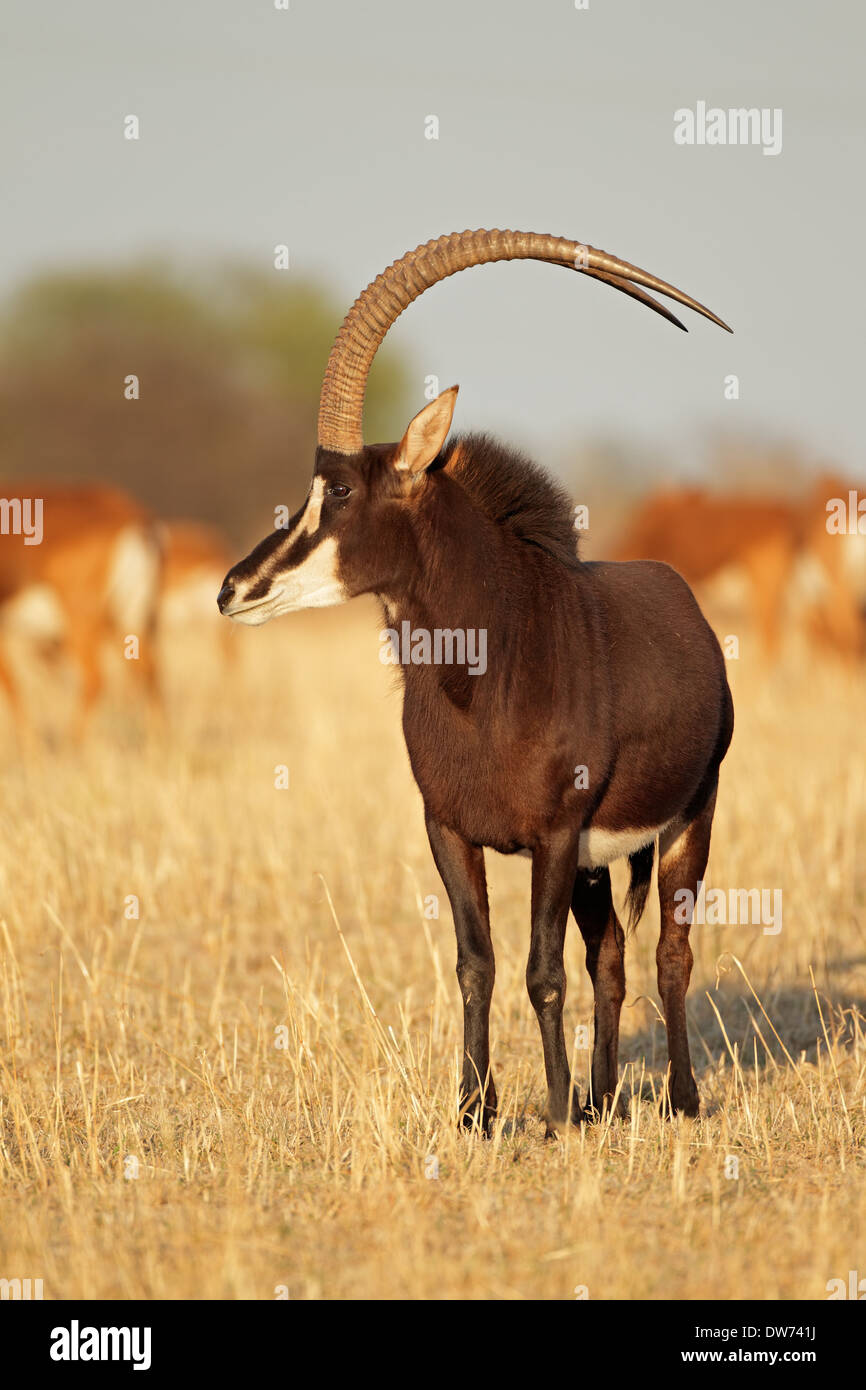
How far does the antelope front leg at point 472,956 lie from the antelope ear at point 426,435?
1105mm

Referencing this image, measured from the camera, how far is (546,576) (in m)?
4.87

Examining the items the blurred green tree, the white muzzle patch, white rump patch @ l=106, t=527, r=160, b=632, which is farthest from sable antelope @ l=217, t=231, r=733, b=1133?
the blurred green tree

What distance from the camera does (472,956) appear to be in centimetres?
490

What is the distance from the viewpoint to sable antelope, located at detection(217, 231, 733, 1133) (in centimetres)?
462

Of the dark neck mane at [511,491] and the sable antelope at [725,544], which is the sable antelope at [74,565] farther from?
the dark neck mane at [511,491]

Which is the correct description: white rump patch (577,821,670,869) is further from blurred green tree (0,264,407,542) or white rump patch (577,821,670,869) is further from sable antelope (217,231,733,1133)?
blurred green tree (0,264,407,542)

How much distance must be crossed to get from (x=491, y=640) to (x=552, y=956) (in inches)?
39.2

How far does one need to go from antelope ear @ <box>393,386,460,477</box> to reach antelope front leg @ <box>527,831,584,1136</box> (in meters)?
1.21

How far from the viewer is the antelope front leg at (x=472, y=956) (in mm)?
4793

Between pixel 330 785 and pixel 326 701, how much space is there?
5.44m

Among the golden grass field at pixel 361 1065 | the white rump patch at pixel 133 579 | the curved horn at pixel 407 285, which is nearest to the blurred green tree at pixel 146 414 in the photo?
the white rump patch at pixel 133 579

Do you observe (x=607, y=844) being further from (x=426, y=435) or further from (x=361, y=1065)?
(x=361, y=1065)

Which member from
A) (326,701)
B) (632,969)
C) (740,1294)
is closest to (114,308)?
(326,701)

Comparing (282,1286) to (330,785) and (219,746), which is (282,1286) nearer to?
(330,785)
